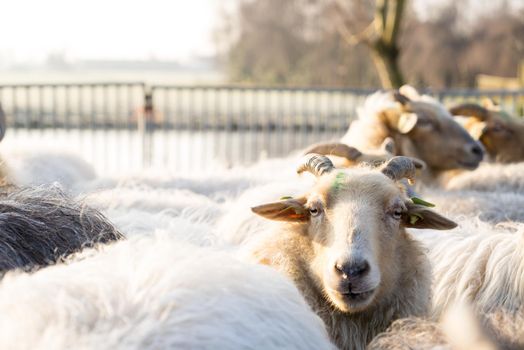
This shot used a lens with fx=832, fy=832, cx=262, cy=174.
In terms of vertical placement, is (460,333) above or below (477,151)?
above

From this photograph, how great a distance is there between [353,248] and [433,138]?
402 centimetres

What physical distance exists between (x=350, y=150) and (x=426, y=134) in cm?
171

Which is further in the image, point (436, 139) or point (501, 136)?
point (501, 136)

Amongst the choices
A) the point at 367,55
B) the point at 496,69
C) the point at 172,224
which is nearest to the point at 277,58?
the point at 367,55

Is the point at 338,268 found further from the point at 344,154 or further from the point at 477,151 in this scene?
the point at 477,151

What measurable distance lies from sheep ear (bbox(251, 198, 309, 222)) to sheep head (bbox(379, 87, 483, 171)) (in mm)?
3470

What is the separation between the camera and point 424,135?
6914 millimetres

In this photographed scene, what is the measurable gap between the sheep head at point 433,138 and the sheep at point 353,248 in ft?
10.8

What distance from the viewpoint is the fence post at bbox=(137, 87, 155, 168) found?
11.7 metres

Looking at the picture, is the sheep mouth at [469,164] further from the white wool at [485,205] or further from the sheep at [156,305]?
the sheep at [156,305]

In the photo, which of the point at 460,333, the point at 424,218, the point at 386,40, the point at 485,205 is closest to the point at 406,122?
the point at 485,205

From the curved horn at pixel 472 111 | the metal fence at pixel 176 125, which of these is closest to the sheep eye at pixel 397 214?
the curved horn at pixel 472 111

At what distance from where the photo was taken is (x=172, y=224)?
13.9 ft

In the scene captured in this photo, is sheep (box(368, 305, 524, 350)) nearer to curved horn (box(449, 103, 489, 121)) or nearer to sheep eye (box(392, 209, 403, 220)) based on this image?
sheep eye (box(392, 209, 403, 220))
